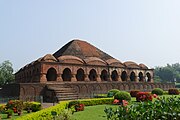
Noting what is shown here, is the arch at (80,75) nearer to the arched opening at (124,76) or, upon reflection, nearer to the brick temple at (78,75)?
the brick temple at (78,75)

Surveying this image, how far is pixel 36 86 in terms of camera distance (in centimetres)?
2356

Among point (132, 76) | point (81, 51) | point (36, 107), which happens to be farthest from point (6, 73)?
point (36, 107)

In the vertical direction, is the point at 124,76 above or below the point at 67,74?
below

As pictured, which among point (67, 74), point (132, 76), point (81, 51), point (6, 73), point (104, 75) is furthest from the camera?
point (6, 73)

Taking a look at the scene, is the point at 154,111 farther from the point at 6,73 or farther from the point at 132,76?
the point at 6,73

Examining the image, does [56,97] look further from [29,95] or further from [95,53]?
[95,53]

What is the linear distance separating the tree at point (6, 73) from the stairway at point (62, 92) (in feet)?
90.4

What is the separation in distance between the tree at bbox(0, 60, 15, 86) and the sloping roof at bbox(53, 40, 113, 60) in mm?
16888

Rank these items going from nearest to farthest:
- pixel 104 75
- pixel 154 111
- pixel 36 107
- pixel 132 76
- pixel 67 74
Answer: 1. pixel 154 111
2. pixel 36 107
3. pixel 67 74
4. pixel 104 75
5. pixel 132 76

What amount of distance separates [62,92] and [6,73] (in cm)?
3160

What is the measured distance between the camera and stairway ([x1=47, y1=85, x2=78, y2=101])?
72.2ft

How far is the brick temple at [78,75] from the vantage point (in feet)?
76.9

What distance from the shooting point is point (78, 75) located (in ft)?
110

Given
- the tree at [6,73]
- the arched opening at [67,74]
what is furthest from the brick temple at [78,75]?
the tree at [6,73]
